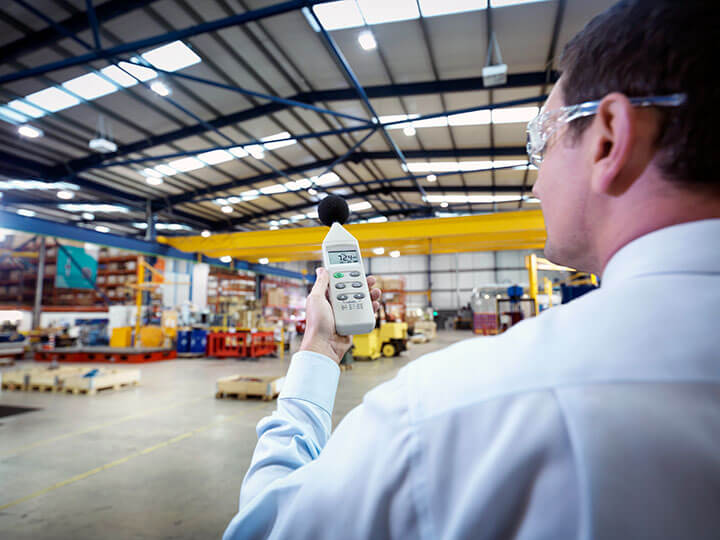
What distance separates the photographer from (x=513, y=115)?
33.7ft

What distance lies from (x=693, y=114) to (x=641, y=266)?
0.23 meters

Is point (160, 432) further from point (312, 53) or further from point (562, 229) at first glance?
point (312, 53)

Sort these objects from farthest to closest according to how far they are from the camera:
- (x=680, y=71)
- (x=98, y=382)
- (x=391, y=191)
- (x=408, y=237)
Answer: (x=391, y=191) < (x=408, y=237) < (x=98, y=382) < (x=680, y=71)

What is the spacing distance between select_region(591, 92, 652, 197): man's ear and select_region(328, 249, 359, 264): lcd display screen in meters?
0.83

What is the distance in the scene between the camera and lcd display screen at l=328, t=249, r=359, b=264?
51.6 inches

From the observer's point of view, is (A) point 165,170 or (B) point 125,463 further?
(A) point 165,170

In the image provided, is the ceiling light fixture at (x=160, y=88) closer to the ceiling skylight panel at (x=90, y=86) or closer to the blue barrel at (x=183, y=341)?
the ceiling skylight panel at (x=90, y=86)

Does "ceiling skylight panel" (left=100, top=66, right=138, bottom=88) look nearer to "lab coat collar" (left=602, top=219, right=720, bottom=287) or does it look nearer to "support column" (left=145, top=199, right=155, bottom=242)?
"support column" (left=145, top=199, right=155, bottom=242)

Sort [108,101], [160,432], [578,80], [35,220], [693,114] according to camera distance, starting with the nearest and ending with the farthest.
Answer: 1. [693,114]
2. [578,80]
3. [160,432]
4. [35,220]
5. [108,101]

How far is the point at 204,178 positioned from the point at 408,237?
8.34 m

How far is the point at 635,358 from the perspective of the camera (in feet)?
→ 1.32

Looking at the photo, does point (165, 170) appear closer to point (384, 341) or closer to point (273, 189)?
point (273, 189)

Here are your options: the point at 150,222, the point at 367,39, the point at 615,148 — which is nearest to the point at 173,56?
the point at 367,39

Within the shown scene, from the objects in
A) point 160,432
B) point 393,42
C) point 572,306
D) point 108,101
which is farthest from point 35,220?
point 572,306
